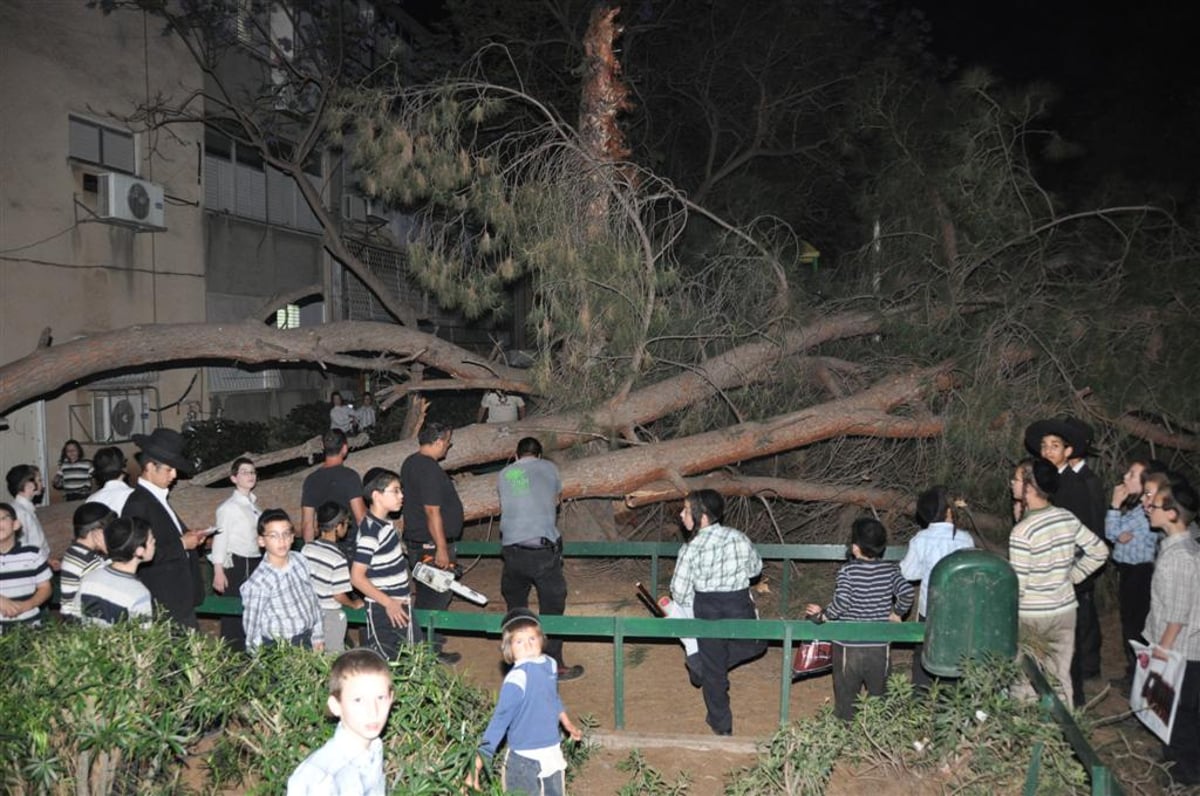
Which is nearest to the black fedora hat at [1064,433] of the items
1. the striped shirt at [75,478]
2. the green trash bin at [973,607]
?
the green trash bin at [973,607]

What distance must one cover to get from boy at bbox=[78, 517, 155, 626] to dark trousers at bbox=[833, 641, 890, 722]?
3.56m

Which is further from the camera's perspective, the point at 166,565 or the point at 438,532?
the point at 438,532

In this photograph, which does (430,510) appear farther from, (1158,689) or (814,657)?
(1158,689)

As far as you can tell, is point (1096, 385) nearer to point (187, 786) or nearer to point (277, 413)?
point (187, 786)

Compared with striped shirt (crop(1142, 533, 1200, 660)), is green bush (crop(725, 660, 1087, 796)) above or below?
below

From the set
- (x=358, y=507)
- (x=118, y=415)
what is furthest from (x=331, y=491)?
(x=118, y=415)

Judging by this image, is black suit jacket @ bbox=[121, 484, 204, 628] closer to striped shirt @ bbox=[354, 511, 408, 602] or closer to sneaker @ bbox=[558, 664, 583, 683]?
striped shirt @ bbox=[354, 511, 408, 602]

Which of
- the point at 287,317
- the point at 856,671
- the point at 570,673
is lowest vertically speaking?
the point at 570,673

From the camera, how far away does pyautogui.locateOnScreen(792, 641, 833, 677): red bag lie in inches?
197

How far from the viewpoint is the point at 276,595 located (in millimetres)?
4371

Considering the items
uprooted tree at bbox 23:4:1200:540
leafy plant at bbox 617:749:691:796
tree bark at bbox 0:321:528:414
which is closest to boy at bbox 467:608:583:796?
leafy plant at bbox 617:749:691:796

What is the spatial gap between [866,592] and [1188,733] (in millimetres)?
1679

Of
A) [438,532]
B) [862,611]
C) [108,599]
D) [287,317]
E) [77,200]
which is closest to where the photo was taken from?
[108,599]

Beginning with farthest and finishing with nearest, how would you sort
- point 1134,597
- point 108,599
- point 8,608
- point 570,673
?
point 570,673
point 1134,597
point 8,608
point 108,599
